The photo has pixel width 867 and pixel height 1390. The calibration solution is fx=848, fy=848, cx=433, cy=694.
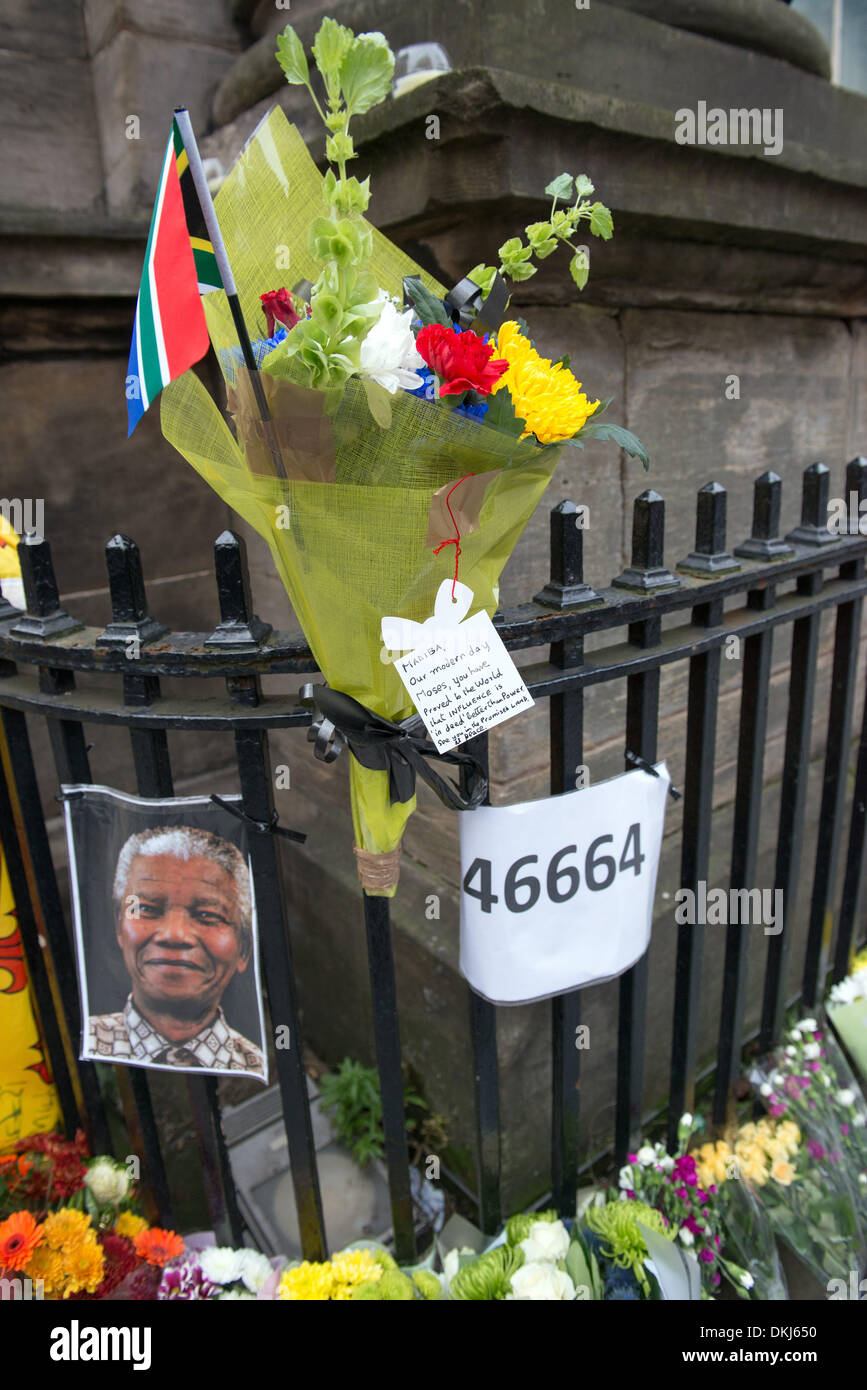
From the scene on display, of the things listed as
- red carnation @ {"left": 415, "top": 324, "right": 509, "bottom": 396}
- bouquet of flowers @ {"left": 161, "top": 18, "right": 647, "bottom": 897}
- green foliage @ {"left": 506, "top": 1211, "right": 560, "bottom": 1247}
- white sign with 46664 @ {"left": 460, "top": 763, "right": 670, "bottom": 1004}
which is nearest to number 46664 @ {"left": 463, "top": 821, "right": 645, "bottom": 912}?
white sign with 46664 @ {"left": 460, "top": 763, "right": 670, "bottom": 1004}

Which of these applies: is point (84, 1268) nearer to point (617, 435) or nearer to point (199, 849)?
point (199, 849)

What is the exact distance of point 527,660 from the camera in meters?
2.37

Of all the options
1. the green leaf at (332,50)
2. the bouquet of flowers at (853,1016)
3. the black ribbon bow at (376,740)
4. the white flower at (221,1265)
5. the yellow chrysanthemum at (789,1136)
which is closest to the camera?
the green leaf at (332,50)

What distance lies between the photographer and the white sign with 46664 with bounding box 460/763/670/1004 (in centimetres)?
157

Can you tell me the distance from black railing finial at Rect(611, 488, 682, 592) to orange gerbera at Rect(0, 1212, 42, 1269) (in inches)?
66.5

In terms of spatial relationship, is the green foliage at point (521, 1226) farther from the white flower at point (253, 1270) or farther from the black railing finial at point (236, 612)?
the black railing finial at point (236, 612)

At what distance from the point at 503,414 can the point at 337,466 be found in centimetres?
22

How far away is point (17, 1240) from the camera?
162 cm

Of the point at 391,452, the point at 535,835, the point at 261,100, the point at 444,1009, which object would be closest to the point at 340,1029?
the point at 444,1009

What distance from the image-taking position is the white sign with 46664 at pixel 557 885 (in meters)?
1.57

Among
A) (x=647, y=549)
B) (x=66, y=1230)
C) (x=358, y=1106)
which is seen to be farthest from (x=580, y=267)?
(x=358, y=1106)

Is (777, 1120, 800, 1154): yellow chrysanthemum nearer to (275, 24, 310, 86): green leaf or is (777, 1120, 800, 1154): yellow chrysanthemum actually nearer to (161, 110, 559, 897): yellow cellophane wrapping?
(161, 110, 559, 897): yellow cellophane wrapping

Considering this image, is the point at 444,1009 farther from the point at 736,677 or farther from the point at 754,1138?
the point at 736,677

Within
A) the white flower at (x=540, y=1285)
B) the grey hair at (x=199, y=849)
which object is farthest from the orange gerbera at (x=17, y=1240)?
the white flower at (x=540, y=1285)
